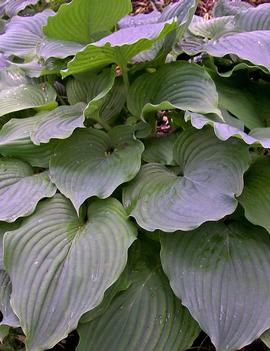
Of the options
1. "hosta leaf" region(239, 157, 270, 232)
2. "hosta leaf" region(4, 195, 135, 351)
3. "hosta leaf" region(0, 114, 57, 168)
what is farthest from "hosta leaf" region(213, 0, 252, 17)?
"hosta leaf" region(4, 195, 135, 351)

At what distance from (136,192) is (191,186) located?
0.59 feet

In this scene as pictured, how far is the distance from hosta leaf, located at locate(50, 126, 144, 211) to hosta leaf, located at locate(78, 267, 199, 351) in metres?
0.32

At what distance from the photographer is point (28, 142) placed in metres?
1.62

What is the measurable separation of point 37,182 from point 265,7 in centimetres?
115

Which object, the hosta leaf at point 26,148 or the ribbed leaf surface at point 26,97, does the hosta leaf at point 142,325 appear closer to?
the hosta leaf at point 26,148

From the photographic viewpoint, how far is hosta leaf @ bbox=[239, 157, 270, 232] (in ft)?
4.52

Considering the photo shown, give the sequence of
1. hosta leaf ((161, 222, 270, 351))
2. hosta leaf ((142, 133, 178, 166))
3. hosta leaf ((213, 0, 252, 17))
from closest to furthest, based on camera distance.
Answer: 1. hosta leaf ((161, 222, 270, 351))
2. hosta leaf ((142, 133, 178, 166))
3. hosta leaf ((213, 0, 252, 17))

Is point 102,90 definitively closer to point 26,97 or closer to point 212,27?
point 26,97

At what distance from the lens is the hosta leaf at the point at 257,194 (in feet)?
4.52

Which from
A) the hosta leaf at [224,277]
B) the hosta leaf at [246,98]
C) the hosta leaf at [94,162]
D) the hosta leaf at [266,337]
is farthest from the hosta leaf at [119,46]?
the hosta leaf at [266,337]

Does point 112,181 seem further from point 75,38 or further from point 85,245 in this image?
point 75,38

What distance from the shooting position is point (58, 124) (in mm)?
1591

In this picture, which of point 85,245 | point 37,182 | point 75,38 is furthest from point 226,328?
point 75,38

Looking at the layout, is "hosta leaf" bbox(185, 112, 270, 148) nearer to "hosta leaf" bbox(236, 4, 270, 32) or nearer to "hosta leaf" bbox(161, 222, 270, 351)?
"hosta leaf" bbox(161, 222, 270, 351)
